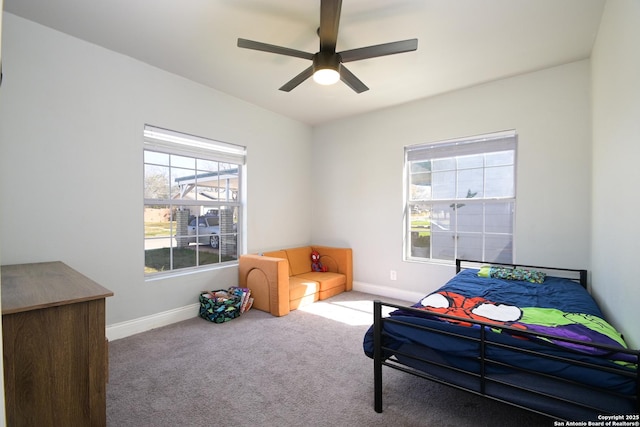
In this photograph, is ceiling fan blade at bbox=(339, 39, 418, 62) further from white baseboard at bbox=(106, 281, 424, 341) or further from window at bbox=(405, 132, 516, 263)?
white baseboard at bbox=(106, 281, 424, 341)

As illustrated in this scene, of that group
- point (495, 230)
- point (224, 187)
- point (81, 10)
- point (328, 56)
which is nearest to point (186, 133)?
point (224, 187)

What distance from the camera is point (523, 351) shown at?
1389 mm

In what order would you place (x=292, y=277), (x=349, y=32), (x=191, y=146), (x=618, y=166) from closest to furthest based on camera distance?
(x=618, y=166)
(x=349, y=32)
(x=191, y=146)
(x=292, y=277)

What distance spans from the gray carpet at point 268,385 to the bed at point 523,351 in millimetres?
262

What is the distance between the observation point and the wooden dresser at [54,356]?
1253mm

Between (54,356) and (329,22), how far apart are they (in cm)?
234

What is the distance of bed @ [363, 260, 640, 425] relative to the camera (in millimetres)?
1246

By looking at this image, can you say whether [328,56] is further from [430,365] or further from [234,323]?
[234,323]

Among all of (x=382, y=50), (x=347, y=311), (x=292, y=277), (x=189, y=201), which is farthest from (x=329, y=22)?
(x=292, y=277)

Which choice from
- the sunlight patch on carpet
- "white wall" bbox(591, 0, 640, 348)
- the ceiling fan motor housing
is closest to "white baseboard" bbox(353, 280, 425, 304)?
the sunlight patch on carpet

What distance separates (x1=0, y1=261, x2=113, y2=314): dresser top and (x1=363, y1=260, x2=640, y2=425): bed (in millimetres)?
1558

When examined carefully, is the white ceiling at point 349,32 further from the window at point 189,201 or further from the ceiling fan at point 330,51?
the window at point 189,201

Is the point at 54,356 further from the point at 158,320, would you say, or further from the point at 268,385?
the point at 158,320

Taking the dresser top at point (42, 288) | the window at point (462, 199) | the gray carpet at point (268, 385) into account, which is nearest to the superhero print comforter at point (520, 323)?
the gray carpet at point (268, 385)
